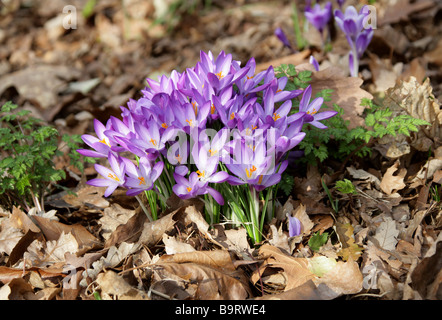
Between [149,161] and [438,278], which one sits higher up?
[149,161]

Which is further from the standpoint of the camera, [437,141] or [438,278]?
[437,141]

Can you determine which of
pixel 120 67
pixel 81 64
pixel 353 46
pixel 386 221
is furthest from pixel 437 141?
pixel 81 64

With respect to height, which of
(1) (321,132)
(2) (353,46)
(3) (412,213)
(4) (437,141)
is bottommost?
(3) (412,213)

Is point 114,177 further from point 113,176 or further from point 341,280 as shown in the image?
point 341,280

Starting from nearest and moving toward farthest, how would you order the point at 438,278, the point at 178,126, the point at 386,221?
the point at 438,278, the point at 178,126, the point at 386,221

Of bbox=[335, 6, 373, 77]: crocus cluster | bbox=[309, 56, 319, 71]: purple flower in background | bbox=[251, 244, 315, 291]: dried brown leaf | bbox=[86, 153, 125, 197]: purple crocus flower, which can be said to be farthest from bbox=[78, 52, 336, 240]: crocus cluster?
bbox=[335, 6, 373, 77]: crocus cluster

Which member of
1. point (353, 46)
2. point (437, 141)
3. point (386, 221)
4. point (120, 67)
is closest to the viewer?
point (386, 221)

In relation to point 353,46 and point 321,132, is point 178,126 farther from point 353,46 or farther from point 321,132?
point 353,46
